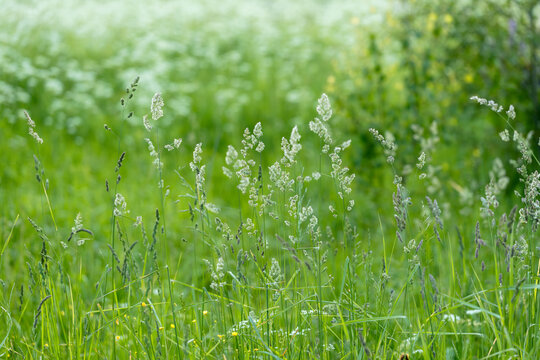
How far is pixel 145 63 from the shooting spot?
25.6 ft

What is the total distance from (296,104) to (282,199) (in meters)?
4.35

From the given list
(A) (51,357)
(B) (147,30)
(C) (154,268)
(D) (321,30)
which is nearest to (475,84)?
(C) (154,268)

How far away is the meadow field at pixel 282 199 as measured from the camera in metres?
1.86

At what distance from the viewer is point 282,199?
3189 mm

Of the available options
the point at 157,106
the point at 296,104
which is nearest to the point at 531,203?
the point at 157,106

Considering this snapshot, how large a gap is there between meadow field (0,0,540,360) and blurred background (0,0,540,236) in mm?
28

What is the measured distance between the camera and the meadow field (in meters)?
1.86

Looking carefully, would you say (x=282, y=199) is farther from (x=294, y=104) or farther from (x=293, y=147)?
(x=294, y=104)

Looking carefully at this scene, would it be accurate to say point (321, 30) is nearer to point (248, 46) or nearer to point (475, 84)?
point (248, 46)

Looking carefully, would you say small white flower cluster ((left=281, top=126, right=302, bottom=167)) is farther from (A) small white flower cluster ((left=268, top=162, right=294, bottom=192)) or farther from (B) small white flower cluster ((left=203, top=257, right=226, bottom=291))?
(B) small white flower cluster ((left=203, top=257, right=226, bottom=291))

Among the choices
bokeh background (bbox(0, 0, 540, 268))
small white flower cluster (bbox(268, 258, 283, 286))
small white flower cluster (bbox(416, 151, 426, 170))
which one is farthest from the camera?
bokeh background (bbox(0, 0, 540, 268))

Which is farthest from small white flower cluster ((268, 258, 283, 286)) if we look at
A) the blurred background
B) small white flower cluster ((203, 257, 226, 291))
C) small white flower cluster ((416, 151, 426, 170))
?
the blurred background

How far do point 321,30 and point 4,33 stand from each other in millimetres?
6904

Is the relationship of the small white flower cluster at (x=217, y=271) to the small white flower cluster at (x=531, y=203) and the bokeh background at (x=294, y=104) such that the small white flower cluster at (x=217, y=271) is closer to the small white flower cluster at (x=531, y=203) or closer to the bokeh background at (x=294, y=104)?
the small white flower cluster at (x=531, y=203)
